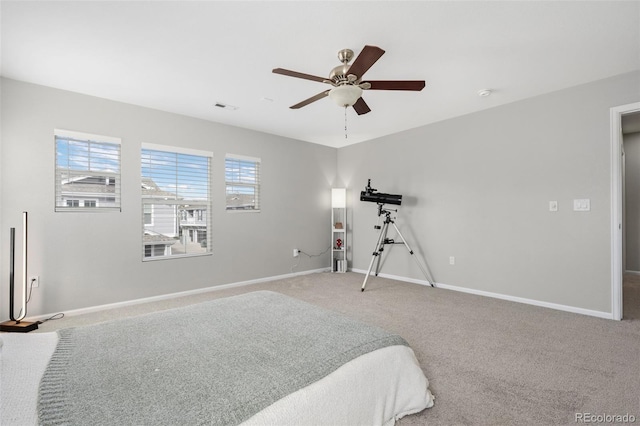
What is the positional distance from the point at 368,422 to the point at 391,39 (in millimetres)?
2519

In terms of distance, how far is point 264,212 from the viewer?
4.86m

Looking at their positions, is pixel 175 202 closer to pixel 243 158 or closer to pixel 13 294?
pixel 243 158

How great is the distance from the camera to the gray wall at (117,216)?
297 cm

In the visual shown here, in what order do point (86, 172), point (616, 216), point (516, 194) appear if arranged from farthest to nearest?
point (516, 194) → point (86, 172) → point (616, 216)

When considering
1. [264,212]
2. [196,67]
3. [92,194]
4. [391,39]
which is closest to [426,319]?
[391,39]

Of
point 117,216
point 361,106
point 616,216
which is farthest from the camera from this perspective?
point 117,216

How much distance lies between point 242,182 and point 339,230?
203 centimetres

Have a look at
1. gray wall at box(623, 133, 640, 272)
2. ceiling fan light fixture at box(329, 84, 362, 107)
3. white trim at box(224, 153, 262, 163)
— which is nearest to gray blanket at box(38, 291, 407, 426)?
ceiling fan light fixture at box(329, 84, 362, 107)

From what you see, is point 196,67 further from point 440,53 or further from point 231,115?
point 440,53

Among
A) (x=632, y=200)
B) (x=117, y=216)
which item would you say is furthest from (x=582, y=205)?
(x=117, y=216)

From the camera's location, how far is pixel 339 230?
5.61 meters

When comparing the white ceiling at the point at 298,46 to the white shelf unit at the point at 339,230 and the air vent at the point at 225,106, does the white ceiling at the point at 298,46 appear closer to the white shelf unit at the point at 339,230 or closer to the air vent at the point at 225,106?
the air vent at the point at 225,106

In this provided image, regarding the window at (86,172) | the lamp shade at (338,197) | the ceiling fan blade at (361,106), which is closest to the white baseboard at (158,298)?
the window at (86,172)

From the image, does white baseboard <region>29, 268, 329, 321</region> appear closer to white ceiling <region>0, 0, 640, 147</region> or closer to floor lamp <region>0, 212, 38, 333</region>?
floor lamp <region>0, 212, 38, 333</region>
